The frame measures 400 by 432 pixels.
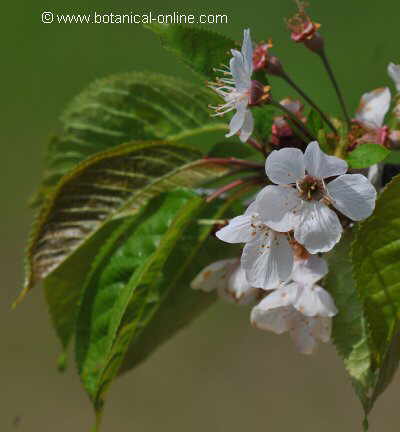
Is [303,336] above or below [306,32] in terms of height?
below

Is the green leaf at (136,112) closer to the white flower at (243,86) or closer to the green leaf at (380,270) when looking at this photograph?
the white flower at (243,86)

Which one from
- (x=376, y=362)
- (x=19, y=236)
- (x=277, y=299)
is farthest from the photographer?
(x=19, y=236)

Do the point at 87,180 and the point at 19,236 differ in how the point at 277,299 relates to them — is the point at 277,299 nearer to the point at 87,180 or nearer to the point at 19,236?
the point at 87,180

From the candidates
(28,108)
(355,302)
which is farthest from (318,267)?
(28,108)

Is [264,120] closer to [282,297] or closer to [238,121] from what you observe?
[238,121]

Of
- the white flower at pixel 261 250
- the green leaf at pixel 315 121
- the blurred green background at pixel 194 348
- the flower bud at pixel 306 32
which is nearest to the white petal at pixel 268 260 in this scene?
the white flower at pixel 261 250

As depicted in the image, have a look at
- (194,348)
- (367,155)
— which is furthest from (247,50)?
(194,348)
